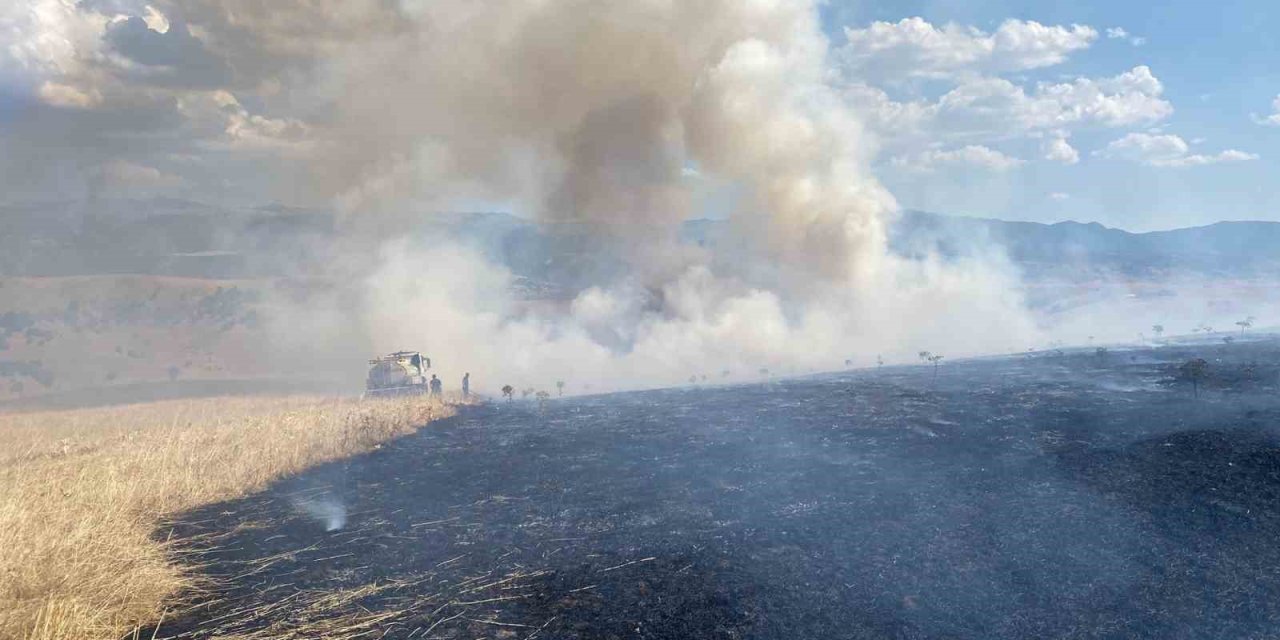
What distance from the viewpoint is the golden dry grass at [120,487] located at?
1017 centimetres

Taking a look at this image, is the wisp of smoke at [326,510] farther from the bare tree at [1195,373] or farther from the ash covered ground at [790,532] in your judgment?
the bare tree at [1195,373]

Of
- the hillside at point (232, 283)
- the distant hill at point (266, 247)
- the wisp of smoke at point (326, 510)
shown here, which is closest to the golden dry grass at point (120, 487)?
the wisp of smoke at point (326, 510)

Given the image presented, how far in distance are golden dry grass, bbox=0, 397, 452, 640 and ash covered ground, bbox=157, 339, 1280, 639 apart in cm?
87

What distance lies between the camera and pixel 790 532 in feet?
45.4

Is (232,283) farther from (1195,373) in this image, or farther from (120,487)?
(1195,373)

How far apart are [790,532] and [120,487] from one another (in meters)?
13.6

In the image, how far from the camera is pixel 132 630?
33.9 ft

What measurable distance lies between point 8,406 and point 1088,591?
184ft

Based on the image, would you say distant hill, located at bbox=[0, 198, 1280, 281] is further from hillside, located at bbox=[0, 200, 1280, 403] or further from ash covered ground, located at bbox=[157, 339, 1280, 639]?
ash covered ground, located at bbox=[157, 339, 1280, 639]

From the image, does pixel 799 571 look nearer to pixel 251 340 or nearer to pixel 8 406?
pixel 8 406

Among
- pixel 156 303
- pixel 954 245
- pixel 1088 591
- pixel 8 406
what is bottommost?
pixel 1088 591

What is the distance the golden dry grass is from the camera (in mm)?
10172

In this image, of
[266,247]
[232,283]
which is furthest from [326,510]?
[266,247]

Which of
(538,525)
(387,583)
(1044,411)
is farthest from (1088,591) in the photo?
(1044,411)
